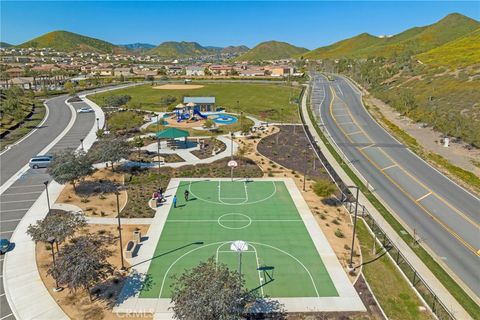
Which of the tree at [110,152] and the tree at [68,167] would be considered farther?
the tree at [110,152]

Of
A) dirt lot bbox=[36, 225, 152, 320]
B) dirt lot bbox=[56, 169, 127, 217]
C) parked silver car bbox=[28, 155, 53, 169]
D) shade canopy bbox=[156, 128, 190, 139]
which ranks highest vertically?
shade canopy bbox=[156, 128, 190, 139]

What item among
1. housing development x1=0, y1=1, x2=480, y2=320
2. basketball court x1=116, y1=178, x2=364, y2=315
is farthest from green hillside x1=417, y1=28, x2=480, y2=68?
basketball court x1=116, y1=178, x2=364, y2=315

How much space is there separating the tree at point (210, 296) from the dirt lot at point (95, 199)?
59.4ft

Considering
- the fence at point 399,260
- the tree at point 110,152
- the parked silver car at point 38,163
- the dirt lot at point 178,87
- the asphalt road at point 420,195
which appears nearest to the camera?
the fence at point 399,260

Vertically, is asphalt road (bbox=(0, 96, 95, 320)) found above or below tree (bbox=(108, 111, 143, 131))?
below

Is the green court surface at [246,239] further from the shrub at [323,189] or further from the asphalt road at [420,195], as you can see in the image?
the asphalt road at [420,195]

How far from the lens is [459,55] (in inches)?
5030

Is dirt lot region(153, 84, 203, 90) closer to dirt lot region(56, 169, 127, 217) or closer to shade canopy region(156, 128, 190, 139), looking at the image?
shade canopy region(156, 128, 190, 139)

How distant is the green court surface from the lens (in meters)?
23.8

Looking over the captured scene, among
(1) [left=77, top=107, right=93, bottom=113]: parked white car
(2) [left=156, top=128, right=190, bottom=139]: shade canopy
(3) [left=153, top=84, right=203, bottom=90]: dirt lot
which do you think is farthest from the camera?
(3) [left=153, top=84, right=203, bottom=90]: dirt lot

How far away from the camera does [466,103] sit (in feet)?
249

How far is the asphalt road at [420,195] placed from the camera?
28.9 m

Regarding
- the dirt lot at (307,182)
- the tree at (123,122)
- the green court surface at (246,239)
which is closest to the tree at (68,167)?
the green court surface at (246,239)

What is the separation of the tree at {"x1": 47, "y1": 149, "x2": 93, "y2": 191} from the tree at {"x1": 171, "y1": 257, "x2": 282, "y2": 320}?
74.6ft
